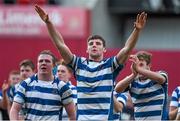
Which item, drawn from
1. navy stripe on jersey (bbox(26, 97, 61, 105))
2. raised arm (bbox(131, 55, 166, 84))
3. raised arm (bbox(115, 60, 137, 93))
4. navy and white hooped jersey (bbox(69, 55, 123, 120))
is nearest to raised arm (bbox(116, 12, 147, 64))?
navy and white hooped jersey (bbox(69, 55, 123, 120))

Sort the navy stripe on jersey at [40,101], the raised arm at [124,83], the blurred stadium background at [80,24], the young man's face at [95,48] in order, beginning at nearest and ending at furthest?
1. the young man's face at [95,48]
2. the navy stripe on jersey at [40,101]
3. the raised arm at [124,83]
4. the blurred stadium background at [80,24]

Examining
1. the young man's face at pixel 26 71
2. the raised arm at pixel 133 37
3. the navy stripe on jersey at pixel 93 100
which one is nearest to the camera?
the raised arm at pixel 133 37

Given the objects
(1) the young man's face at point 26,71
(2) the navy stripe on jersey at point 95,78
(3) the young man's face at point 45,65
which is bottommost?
(1) the young man's face at point 26,71

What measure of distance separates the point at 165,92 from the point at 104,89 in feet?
5.43

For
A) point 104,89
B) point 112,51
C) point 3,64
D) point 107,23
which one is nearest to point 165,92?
point 104,89

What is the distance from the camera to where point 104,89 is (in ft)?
43.1

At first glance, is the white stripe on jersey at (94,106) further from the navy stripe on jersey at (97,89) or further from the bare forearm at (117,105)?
the bare forearm at (117,105)

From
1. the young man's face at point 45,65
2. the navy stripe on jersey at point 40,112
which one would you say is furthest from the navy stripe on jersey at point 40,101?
the young man's face at point 45,65

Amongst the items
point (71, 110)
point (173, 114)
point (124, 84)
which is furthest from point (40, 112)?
point (173, 114)

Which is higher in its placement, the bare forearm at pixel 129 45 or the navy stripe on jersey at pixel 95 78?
the bare forearm at pixel 129 45

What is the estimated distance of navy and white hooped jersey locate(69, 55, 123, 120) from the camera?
13086 millimetres

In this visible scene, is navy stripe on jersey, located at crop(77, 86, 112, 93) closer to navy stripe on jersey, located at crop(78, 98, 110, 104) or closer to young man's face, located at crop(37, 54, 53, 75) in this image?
navy stripe on jersey, located at crop(78, 98, 110, 104)

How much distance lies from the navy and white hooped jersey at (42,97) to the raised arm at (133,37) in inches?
41.1

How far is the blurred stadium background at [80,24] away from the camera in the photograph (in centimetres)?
2612
